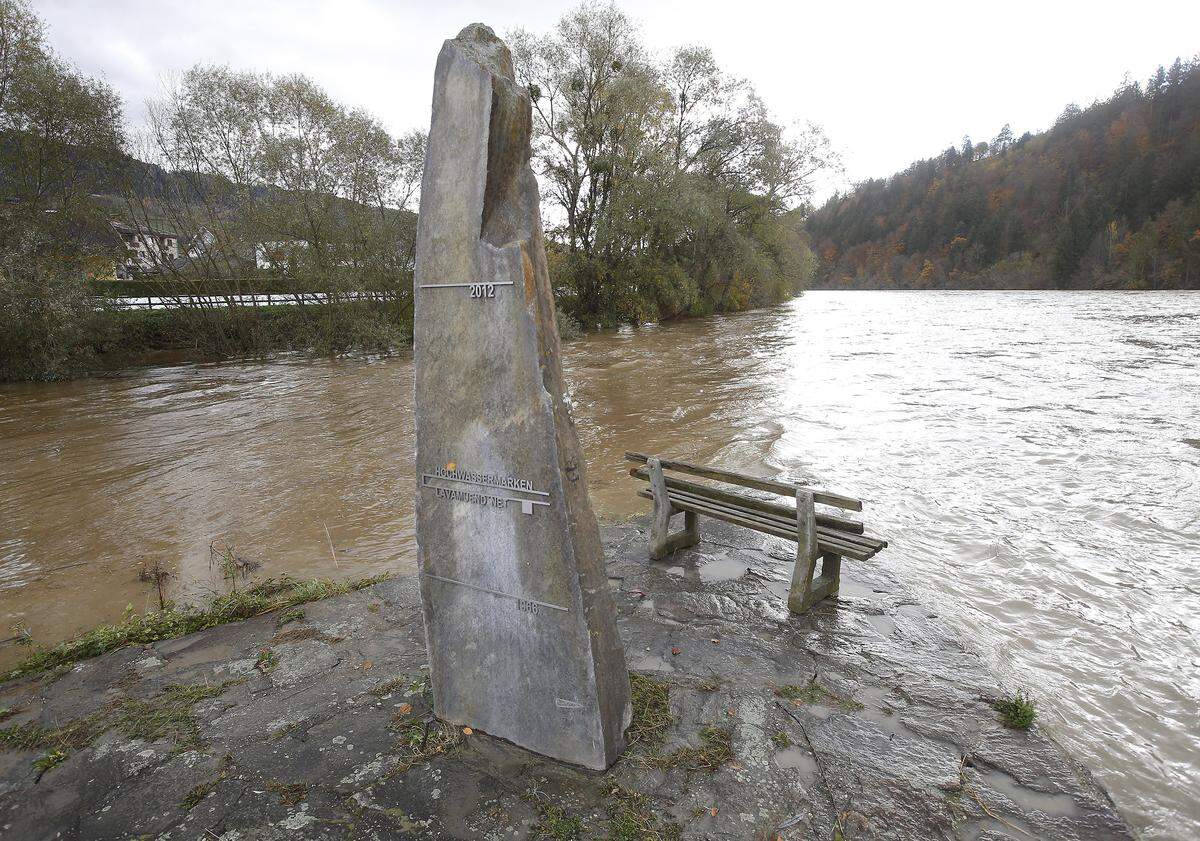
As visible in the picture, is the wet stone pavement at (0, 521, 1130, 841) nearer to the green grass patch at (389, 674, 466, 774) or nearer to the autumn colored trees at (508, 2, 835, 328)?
the green grass patch at (389, 674, 466, 774)

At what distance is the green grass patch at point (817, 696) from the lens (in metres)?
3.62

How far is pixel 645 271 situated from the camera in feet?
103

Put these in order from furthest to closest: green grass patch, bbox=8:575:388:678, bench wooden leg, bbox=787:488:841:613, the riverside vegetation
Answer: the riverside vegetation < bench wooden leg, bbox=787:488:841:613 < green grass patch, bbox=8:575:388:678

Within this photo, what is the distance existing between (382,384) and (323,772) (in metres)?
16.6

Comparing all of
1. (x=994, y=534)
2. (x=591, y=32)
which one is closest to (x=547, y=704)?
(x=994, y=534)

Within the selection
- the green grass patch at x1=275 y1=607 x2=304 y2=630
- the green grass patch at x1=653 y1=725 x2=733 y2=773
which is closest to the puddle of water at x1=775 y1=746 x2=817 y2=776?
the green grass patch at x1=653 y1=725 x2=733 y2=773

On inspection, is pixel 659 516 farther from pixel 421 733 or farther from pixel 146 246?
pixel 146 246

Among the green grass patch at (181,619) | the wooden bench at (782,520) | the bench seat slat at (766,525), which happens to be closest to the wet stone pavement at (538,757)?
the green grass patch at (181,619)

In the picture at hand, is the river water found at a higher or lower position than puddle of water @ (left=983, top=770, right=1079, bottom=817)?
lower

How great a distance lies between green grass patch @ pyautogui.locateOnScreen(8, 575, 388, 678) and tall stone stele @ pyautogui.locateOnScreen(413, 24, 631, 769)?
2.53 metres

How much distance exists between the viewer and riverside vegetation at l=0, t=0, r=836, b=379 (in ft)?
59.8

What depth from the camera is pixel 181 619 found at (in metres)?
4.75

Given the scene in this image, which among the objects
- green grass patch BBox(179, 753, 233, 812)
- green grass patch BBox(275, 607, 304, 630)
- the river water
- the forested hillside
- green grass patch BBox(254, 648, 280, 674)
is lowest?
the river water

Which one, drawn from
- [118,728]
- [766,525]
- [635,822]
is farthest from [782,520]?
[118,728]
